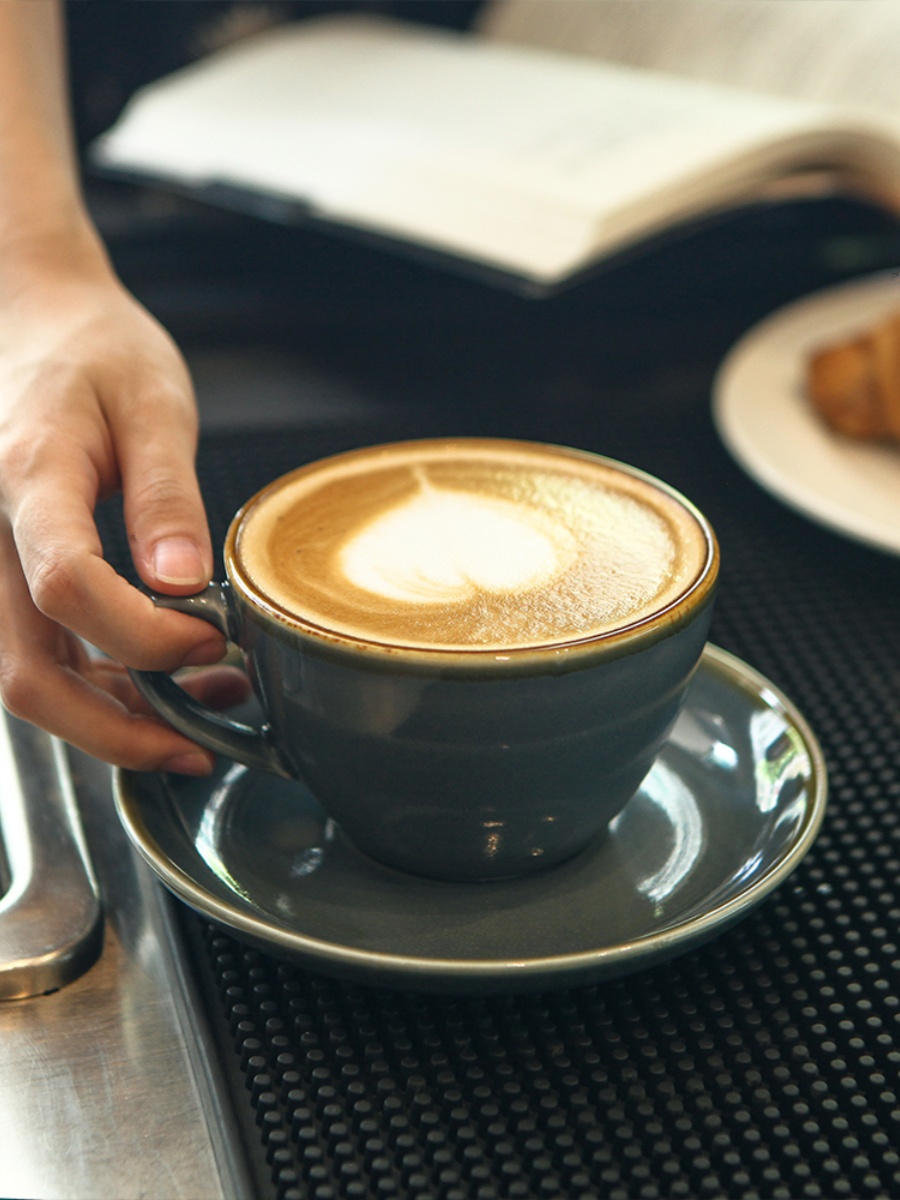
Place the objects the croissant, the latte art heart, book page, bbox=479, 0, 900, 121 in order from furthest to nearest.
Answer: book page, bbox=479, 0, 900, 121 → the croissant → the latte art heart

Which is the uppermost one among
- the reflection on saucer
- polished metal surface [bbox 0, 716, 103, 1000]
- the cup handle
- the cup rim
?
the cup rim

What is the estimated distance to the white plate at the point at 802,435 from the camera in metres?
0.69

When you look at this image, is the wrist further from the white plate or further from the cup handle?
the white plate

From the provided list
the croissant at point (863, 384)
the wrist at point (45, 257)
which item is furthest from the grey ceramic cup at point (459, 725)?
the croissant at point (863, 384)

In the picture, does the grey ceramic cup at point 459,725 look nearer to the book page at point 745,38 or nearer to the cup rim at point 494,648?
the cup rim at point 494,648

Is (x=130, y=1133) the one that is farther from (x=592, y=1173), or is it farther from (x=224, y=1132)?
(x=592, y=1173)

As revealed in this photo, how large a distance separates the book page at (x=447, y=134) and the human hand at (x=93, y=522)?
31cm

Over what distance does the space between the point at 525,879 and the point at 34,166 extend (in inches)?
19.0

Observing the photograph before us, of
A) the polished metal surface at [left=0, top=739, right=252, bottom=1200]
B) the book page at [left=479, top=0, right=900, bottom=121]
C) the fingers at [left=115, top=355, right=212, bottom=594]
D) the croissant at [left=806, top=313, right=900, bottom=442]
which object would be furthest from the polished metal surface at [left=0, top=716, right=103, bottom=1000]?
the book page at [left=479, top=0, right=900, bottom=121]

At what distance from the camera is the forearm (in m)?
0.65

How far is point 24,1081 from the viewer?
0.39m

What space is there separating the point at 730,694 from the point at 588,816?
12cm

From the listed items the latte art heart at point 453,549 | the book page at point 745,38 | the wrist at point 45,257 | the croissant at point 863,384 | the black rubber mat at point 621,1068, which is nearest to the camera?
the black rubber mat at point 621,1068

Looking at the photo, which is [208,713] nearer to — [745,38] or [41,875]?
[41,875]
